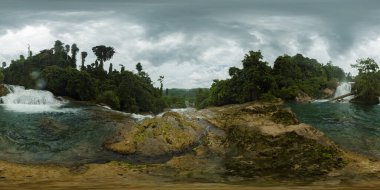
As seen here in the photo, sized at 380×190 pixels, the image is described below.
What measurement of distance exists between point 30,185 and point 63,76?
55437 millimetres

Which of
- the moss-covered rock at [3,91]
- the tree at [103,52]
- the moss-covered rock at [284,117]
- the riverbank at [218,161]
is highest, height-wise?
the tree at [103,52]

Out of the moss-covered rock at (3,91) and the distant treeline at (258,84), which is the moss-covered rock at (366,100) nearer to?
the distant treeline at (258,84)

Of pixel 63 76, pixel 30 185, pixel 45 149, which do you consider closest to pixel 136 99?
pixel 63 76

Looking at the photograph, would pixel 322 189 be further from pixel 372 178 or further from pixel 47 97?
pixel 47 97

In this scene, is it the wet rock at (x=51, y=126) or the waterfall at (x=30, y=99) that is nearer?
the wet rock at (x=51, y=126)

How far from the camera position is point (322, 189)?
31.9 feet

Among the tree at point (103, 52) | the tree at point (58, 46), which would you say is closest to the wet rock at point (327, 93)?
the tree at point (103, 52)

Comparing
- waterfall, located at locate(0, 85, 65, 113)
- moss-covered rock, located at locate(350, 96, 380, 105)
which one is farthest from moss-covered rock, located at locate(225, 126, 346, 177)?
moss-covered rock, located at locate(350, 96, 380, 105)

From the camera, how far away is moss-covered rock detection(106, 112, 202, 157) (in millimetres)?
15250

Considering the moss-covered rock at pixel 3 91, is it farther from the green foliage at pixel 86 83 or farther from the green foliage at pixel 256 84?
the green foliage at pixel 256 84

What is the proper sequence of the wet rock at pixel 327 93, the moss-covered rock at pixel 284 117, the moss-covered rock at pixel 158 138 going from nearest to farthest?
the moss-covered rock at pixel 158 138 → the moss-covered rock at pixel 284 117 → the wet rock at pixel 327 93

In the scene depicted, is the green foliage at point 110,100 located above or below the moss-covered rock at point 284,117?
above

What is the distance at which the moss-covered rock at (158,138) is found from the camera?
15.2 m

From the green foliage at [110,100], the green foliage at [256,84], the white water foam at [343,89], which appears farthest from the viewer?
the white water foam at [343,89]
